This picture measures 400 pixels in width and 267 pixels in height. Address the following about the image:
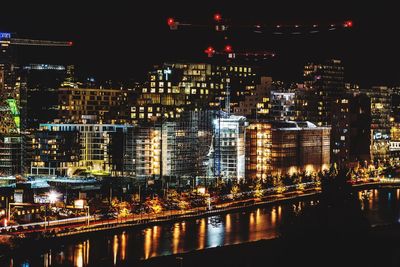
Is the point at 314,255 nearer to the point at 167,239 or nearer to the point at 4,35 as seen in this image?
the point at 167,239

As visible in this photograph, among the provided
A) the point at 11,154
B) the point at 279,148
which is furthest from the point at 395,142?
the point at 11,154

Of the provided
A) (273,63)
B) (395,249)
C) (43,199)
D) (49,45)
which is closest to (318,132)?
(273,63)

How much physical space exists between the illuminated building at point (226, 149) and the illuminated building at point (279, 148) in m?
1.23

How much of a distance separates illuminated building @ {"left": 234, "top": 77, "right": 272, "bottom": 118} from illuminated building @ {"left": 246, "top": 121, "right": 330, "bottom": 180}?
4.46 metres

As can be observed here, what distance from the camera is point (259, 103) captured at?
55.0m

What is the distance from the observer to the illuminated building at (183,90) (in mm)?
49844

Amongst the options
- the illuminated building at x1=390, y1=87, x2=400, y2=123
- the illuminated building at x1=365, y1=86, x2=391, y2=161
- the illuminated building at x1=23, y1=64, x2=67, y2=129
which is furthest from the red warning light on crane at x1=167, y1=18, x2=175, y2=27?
the illuminated building at x1=390, y1=87, x2=400, y2=123

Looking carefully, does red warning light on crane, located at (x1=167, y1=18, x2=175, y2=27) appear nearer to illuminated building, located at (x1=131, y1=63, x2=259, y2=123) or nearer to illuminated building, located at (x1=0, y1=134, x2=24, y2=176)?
illuminated building, located at (x1=131, y1=63, x2=259, y2=123)

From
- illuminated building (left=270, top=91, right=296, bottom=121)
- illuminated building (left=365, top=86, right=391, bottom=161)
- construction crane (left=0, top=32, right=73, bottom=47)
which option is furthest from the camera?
illuminated building (left=365, top=86, right=391, bottom=161)

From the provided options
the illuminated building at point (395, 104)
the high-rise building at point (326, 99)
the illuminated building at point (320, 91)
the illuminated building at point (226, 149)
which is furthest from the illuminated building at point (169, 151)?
the illuminated building at point (395, 104)

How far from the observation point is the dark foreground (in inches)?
688

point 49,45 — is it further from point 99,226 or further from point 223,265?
point 223,265

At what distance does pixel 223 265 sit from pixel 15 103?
32.5m

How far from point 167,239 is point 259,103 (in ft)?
91.2
